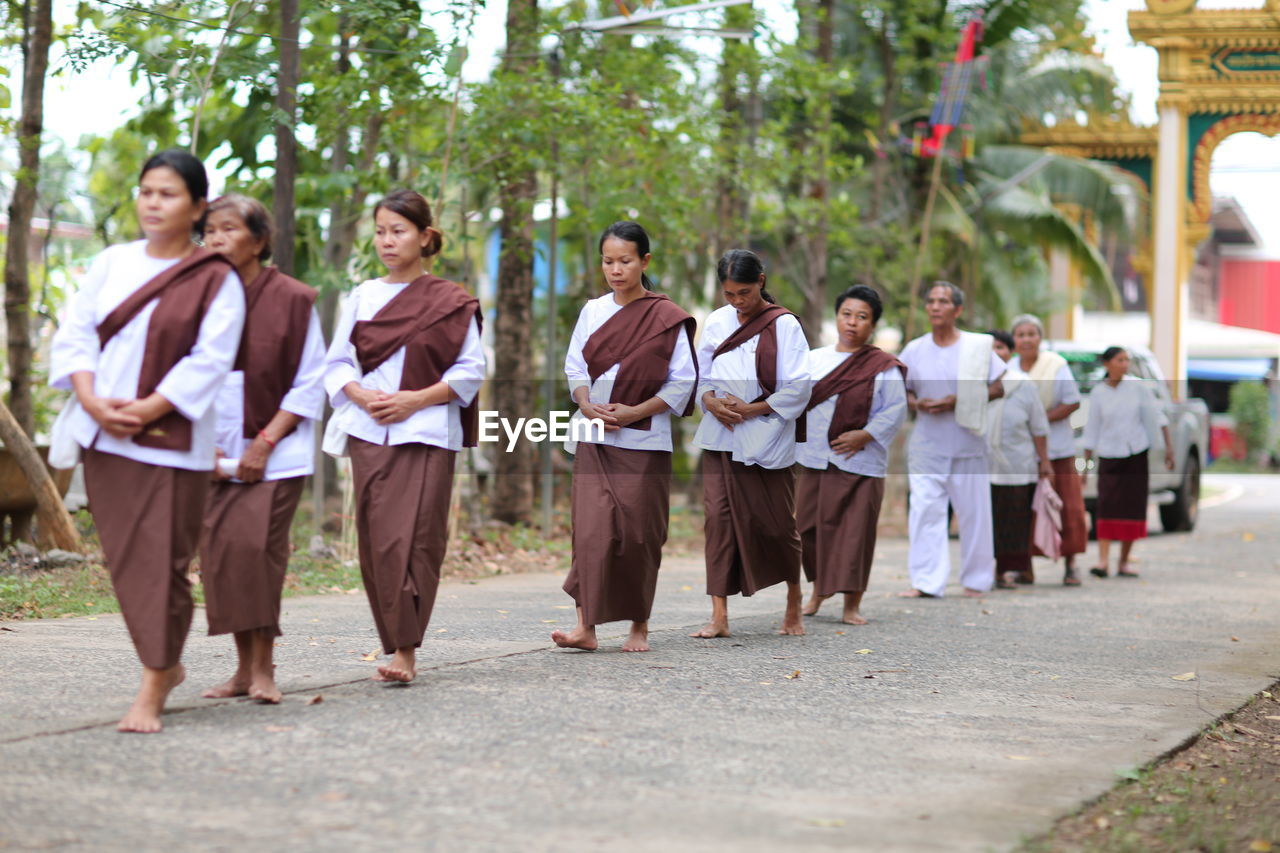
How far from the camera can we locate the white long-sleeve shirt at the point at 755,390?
304 inches

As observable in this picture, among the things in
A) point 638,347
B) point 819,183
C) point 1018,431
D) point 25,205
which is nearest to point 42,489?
point 25,205

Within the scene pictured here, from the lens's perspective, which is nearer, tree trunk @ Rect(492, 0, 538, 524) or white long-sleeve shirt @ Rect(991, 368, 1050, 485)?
white long-sleeve shirt @ Rect(991, 368, 1050, 485)

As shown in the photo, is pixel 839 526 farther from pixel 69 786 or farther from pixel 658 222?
pixel 658 222

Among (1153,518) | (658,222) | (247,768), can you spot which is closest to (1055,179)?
(1153,518)

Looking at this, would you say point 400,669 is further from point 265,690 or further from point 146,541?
point 146,541

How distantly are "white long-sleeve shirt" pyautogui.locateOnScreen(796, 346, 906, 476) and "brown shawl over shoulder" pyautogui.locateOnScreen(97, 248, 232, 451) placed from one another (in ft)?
14.4

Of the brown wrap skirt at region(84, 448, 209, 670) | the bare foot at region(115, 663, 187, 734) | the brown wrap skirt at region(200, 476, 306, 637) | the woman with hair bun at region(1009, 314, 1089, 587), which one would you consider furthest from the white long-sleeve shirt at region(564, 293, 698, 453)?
the woman with hair bun at region(1009, 314, 1089, 587)

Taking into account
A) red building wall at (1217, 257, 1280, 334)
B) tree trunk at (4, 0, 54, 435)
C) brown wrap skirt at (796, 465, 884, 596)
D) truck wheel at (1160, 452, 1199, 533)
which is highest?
red building wall at (1217, 257, 1280, 334)

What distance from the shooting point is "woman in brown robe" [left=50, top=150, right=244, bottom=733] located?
4887 millimetres

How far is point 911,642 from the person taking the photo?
7.97 meters

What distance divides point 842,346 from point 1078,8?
15949mm

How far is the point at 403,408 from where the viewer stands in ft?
19.0

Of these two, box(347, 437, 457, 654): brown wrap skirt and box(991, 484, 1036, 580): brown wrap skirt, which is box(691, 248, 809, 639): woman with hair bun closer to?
box(347, 437, 457, 654): brown wrap skirt

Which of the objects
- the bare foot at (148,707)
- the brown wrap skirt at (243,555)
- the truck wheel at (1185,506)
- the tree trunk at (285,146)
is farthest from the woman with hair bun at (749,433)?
the truck wheel at (1185,506)
